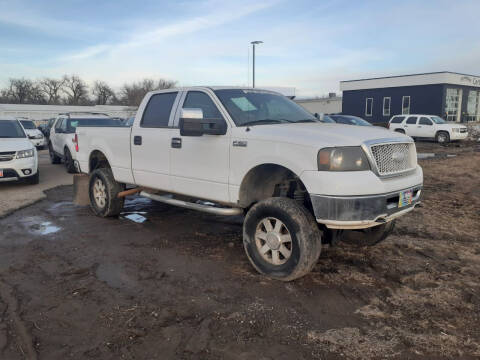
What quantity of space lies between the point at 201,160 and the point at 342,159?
1798 mm

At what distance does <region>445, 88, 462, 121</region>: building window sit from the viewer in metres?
37.2

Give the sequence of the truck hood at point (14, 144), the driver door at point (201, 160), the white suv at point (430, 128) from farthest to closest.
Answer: the white suv at point (430, 128), the truck hood at point (14, 144), the driver door at point (201, 160)

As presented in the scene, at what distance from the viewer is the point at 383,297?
3.76 meters

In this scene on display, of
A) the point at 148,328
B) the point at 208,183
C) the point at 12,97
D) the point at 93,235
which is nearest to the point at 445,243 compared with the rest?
the point at 208,183

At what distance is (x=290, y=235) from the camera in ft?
13.0

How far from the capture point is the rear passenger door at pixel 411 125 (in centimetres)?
2347

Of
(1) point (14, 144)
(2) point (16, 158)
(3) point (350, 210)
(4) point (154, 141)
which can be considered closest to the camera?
(3) point (350, 210)

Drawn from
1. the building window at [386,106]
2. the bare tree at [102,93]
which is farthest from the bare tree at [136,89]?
the building window at [386,106]

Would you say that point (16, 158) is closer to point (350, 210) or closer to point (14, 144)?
→ point (14, 144)

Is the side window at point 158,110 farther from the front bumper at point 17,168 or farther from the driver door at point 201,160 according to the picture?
the front bumper at point 17,168

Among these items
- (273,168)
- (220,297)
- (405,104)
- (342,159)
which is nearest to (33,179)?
(273,168)

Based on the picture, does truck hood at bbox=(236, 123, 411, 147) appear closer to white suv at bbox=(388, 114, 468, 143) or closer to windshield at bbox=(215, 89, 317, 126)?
windshield at bbox=(215, 89, 317, 126)

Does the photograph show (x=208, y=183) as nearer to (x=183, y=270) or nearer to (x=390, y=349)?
(x=183, y=270)

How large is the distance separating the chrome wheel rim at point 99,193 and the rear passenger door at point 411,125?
21.1m
